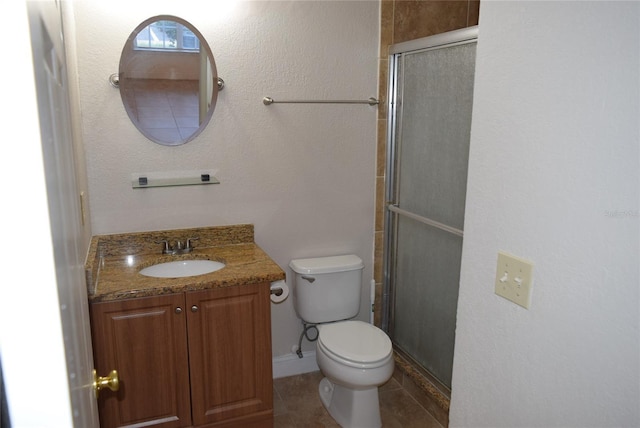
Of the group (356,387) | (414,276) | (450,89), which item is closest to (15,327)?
(356,387)

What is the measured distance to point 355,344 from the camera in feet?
7.82

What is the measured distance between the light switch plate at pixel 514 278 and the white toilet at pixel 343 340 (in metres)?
1.22

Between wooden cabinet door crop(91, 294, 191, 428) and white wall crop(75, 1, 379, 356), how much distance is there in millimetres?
589

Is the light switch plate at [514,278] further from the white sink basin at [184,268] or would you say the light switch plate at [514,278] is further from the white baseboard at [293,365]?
the white baseboard at [293,365]

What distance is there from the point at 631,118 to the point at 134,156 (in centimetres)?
213

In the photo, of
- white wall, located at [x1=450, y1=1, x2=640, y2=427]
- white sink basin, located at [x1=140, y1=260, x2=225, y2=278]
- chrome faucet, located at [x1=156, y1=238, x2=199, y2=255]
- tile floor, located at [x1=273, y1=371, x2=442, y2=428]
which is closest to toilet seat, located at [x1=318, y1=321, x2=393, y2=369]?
tile floor, located at [x1=273, y1=371, x2=442, y2=428]

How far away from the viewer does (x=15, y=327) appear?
0.46 meters

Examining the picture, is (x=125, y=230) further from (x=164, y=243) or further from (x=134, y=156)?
(x=134, y=156)

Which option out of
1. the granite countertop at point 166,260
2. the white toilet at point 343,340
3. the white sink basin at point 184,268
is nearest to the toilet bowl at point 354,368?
the white toilet at point 343,340

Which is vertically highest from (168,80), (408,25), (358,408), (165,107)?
(408,25)

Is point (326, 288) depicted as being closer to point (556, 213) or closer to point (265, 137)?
point (265, 137)

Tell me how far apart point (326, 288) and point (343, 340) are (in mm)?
371

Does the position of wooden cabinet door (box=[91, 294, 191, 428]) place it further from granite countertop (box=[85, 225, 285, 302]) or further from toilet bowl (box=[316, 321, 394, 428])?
toilet bowl (box=[316, 321, 394, 428])

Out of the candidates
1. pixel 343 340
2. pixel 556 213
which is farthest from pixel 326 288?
pixel 556 213
